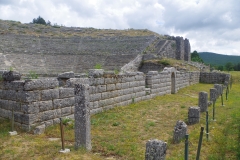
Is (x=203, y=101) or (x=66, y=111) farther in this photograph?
(x=203, y=101)

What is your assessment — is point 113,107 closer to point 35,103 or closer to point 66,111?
point 66,111

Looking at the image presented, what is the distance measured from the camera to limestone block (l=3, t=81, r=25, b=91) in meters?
7.33

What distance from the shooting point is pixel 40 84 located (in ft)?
24.5

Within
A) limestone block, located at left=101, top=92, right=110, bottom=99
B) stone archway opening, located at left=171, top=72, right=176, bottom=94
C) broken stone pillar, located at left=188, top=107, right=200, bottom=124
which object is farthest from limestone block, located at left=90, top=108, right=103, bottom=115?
stone archway opening, located at left=171, top=72, right=176, bottom=94

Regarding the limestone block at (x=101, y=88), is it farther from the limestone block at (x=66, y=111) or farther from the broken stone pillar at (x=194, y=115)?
the broken stone pillar at (x=194, y=115)

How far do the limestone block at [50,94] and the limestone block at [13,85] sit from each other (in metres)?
0.66

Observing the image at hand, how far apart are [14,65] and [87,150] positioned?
25234mm

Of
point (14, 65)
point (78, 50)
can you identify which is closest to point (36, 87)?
point (14, 65)

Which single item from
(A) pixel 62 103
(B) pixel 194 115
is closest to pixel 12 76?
(A) pixel 62 103

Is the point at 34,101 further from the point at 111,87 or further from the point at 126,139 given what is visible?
the point at 111,87

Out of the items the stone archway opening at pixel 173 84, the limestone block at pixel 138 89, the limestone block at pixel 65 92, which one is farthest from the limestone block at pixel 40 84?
the stone archway opening at pixel 173 84

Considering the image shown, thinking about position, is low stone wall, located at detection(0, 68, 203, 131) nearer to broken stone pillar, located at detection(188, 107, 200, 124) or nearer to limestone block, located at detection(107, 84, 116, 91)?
limestone block, located at detection(107, 84, 116, 91)

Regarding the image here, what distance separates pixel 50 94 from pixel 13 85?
116 centimetres

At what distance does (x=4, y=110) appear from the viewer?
26.9 ft
